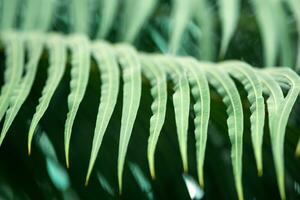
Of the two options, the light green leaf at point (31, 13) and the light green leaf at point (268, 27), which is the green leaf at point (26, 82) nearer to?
the light green leaf at point (31, 13)

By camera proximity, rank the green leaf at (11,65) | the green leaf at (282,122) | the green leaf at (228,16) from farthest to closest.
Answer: the green leaf at (228,16) < the green leaf at (11,65) < the green leaf at (282,122)

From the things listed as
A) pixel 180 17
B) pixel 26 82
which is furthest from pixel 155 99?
pixel 180 17

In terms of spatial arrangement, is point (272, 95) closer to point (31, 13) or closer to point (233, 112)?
point (233, 112)

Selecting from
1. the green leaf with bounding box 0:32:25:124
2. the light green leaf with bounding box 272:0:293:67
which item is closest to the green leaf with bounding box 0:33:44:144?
the green leaf with bounding box 0:32:25:124

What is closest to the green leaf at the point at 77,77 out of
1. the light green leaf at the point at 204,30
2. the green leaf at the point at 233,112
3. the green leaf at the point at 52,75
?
the green leaf at the point at 52,75

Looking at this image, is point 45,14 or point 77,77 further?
point 45,14

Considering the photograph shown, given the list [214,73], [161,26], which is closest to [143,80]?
[214,73]
